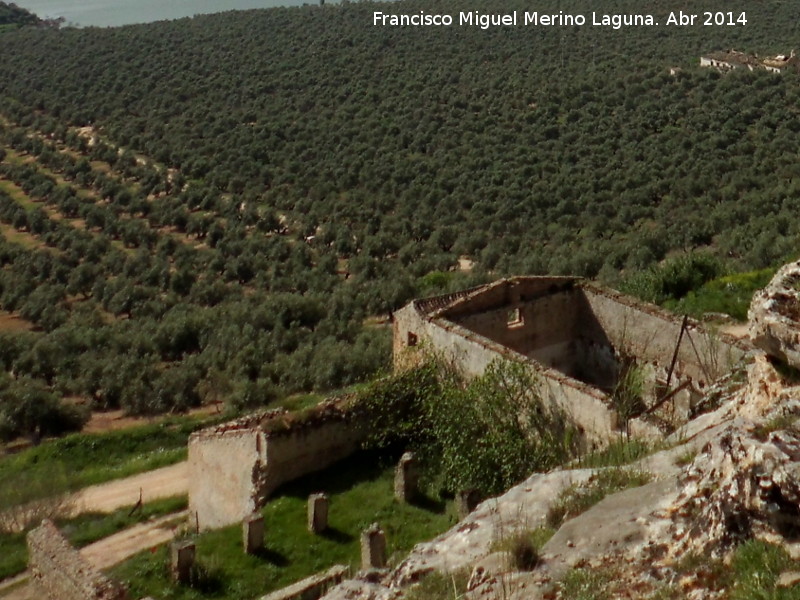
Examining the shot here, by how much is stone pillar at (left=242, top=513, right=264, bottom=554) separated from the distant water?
276 ft

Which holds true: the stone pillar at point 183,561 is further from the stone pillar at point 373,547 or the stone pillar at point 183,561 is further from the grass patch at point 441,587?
the grass patch at point 441,587

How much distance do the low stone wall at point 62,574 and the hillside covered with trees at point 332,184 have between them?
12.2 m

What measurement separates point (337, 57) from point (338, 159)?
20023 mm

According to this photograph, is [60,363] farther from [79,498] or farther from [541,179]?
[541,179]

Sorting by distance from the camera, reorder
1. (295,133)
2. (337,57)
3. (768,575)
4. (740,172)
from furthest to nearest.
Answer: (337,57), (295,133), (740,172), (768,575)

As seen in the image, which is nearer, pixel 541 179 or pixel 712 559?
pixel 712 559

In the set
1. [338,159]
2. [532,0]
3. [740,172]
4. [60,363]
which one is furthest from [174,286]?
[532,0]

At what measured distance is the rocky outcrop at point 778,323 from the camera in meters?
7.16

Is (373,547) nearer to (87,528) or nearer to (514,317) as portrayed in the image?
(514,317)

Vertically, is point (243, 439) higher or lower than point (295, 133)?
lower

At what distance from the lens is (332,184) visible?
45656 mm

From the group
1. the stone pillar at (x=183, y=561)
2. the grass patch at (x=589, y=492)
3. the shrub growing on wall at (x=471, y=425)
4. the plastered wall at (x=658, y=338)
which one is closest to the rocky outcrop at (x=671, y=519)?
the grass patch at (x=589, y=492)

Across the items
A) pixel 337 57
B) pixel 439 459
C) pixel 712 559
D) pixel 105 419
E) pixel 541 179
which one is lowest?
pixel 105 419

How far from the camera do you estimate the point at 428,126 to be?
50625mm
